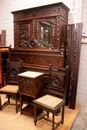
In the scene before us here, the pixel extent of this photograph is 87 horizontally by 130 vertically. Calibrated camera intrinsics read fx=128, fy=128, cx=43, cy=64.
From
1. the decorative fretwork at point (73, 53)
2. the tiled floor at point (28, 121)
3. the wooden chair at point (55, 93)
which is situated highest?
the decorative fretwork at point (73, 53)

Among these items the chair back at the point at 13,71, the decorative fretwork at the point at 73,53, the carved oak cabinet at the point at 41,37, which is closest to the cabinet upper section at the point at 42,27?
the carved oak cabinet at the point at 41,37

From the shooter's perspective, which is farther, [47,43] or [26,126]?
[47,43]

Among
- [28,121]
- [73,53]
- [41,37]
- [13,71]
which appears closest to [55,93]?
[28,121]

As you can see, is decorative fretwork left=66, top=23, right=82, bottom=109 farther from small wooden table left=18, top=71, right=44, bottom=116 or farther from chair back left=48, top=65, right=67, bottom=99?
small wooden table left=18, top=71, right=44, bottom=116

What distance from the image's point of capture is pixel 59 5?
251 centimetres

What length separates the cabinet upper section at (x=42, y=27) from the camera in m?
2.60

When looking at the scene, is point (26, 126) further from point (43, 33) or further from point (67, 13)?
point (67, 13)

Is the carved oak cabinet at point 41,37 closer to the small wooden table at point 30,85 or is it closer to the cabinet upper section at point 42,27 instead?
the cabinet upper section at point 42,27

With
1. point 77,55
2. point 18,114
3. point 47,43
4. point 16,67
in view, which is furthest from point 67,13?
point 18,114

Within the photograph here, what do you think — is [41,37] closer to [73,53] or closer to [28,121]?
[73,53]

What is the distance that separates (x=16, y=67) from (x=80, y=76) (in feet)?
4.89

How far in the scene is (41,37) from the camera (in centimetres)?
291

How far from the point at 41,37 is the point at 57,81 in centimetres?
113

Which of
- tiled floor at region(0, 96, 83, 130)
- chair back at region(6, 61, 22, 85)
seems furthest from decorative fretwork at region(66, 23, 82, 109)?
chair back at region(6, 61, 22, 85)
